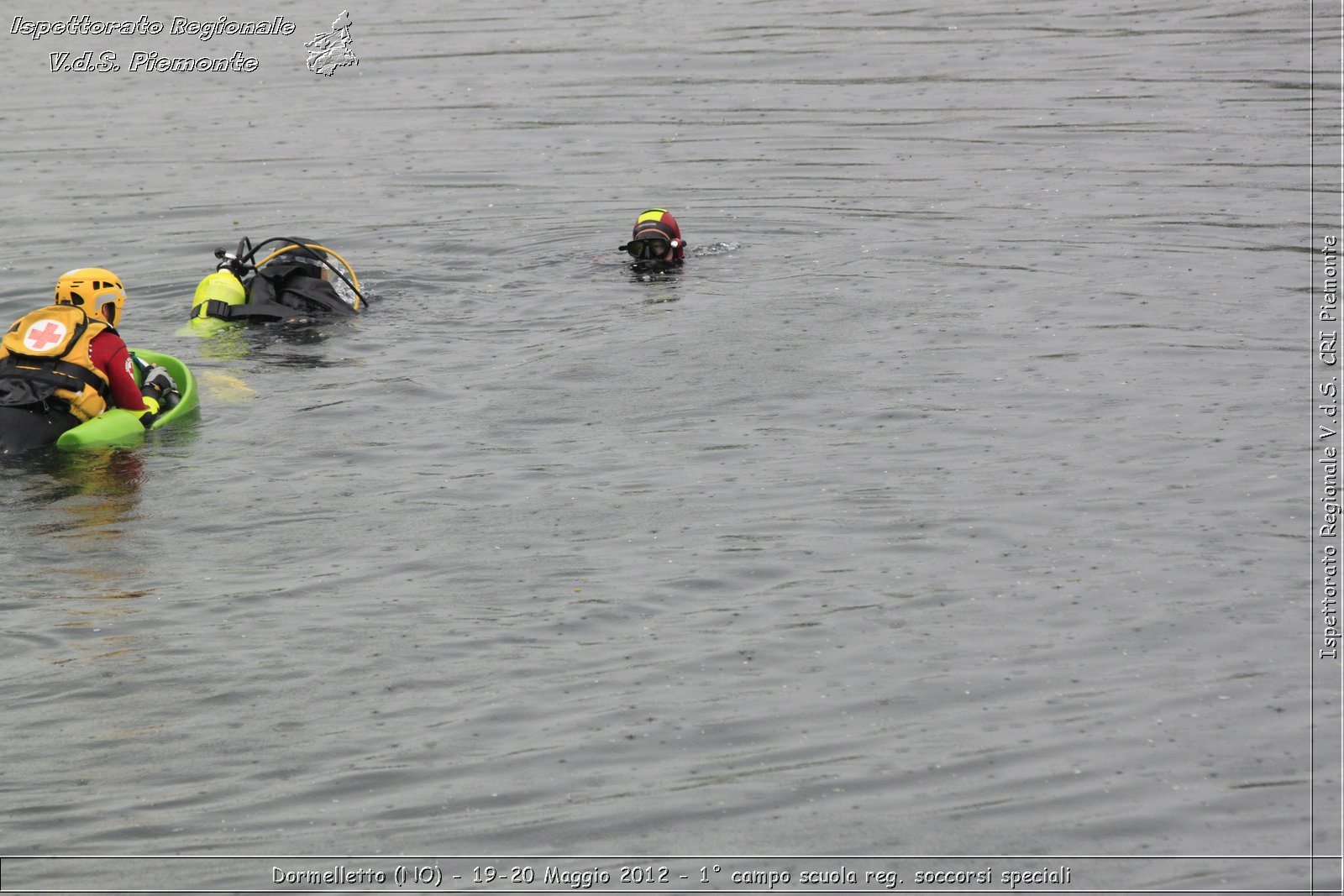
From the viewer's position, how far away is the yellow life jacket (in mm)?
11086

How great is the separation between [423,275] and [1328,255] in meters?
9.20

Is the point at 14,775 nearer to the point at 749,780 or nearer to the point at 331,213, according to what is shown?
the point at 749,780

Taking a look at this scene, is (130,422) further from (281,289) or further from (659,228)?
(659,228)

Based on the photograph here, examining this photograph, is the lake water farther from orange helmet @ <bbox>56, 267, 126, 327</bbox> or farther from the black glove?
orange helmet @ <bbox>56, 267, 126, 327</bbox>

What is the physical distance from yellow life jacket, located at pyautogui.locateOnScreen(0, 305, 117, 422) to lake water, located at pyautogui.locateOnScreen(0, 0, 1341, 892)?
52 centimetres

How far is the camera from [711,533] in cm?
978

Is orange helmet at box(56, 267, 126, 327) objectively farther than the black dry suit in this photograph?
No

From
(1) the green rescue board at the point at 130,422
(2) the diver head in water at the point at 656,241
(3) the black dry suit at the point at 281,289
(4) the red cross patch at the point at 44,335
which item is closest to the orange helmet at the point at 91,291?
(4) the red cross patch at the point at 44,335

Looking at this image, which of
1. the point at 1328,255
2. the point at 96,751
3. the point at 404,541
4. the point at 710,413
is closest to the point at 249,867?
the point at 96,751

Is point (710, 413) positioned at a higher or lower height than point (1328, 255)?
lower

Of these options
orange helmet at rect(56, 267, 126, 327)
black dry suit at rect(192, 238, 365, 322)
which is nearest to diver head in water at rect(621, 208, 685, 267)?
black dry suit at rect(192, 238, 365, 322)

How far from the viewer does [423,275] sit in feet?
53.9

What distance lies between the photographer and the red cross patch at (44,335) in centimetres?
1110

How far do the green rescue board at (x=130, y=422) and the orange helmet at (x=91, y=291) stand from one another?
65 cm
